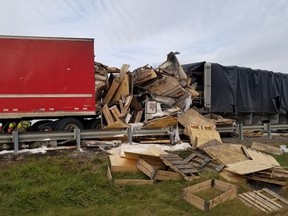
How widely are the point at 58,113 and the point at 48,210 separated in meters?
5.53

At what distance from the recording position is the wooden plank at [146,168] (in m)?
7.82

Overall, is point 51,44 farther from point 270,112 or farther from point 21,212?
point 270,112

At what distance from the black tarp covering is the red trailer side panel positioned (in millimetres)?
5094

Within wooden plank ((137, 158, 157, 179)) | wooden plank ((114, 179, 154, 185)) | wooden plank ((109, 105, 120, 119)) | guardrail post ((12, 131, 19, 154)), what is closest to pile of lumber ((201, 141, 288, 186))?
wooden plank ((137, 158, 157, 179))

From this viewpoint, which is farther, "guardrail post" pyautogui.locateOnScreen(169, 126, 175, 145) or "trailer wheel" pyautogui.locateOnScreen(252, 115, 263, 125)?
"trailer wheel" pyautogui.locateOnScreen(252, 115, 263, 125)

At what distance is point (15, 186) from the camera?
23.1ft

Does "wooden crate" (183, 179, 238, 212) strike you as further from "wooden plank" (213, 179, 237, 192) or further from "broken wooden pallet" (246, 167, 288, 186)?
"broken wooden pallet" (246, 167, 288, 186)

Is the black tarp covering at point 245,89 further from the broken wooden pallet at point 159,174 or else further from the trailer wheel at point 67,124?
the broken wooden pallet at point 159,174

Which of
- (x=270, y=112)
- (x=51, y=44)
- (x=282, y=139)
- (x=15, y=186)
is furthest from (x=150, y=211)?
(x=270, y=112)

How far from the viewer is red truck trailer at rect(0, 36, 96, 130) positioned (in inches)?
426

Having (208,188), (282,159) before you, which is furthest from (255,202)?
(282,159)

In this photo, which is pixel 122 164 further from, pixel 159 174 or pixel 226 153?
pixel 226 153

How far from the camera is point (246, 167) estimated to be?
28.4ft

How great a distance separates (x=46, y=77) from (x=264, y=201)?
753 centimetres
